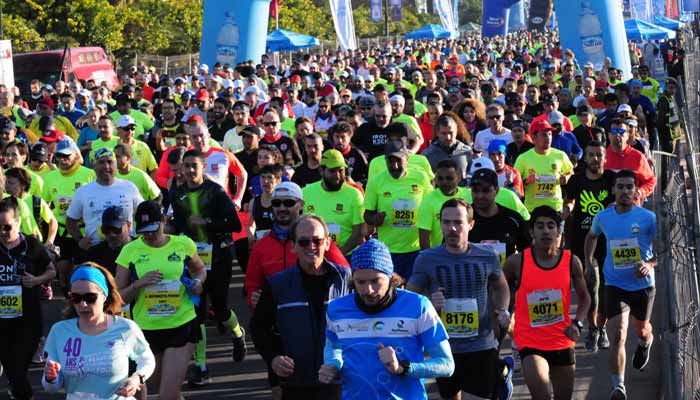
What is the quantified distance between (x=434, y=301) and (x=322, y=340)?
0.94 meters

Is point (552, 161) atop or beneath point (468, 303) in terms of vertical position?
atop

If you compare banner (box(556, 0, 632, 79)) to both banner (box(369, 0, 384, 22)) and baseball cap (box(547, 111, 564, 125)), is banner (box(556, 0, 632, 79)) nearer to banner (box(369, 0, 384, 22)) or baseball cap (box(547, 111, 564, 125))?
baseball cap (box(547, 111, 564, 125))

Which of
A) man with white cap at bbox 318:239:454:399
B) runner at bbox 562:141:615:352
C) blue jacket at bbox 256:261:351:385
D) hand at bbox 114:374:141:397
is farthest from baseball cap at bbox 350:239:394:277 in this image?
runner at bbox 562:141:615:352

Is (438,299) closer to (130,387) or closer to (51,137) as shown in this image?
(130,387)

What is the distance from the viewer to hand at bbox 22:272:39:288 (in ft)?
28.0

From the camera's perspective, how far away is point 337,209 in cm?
976

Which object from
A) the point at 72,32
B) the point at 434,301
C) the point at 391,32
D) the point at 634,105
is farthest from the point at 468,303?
the point at 391,32

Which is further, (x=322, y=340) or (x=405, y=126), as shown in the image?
(x=405, y=126)

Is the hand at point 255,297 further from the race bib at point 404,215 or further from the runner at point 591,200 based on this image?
the runner at point 591,200

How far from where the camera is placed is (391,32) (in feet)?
293

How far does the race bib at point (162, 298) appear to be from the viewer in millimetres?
7910

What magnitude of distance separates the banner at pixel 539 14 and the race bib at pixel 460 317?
59.5 meters

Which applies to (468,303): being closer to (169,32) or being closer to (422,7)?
(169,32)

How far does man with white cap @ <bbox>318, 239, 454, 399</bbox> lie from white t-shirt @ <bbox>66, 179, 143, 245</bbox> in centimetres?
471
